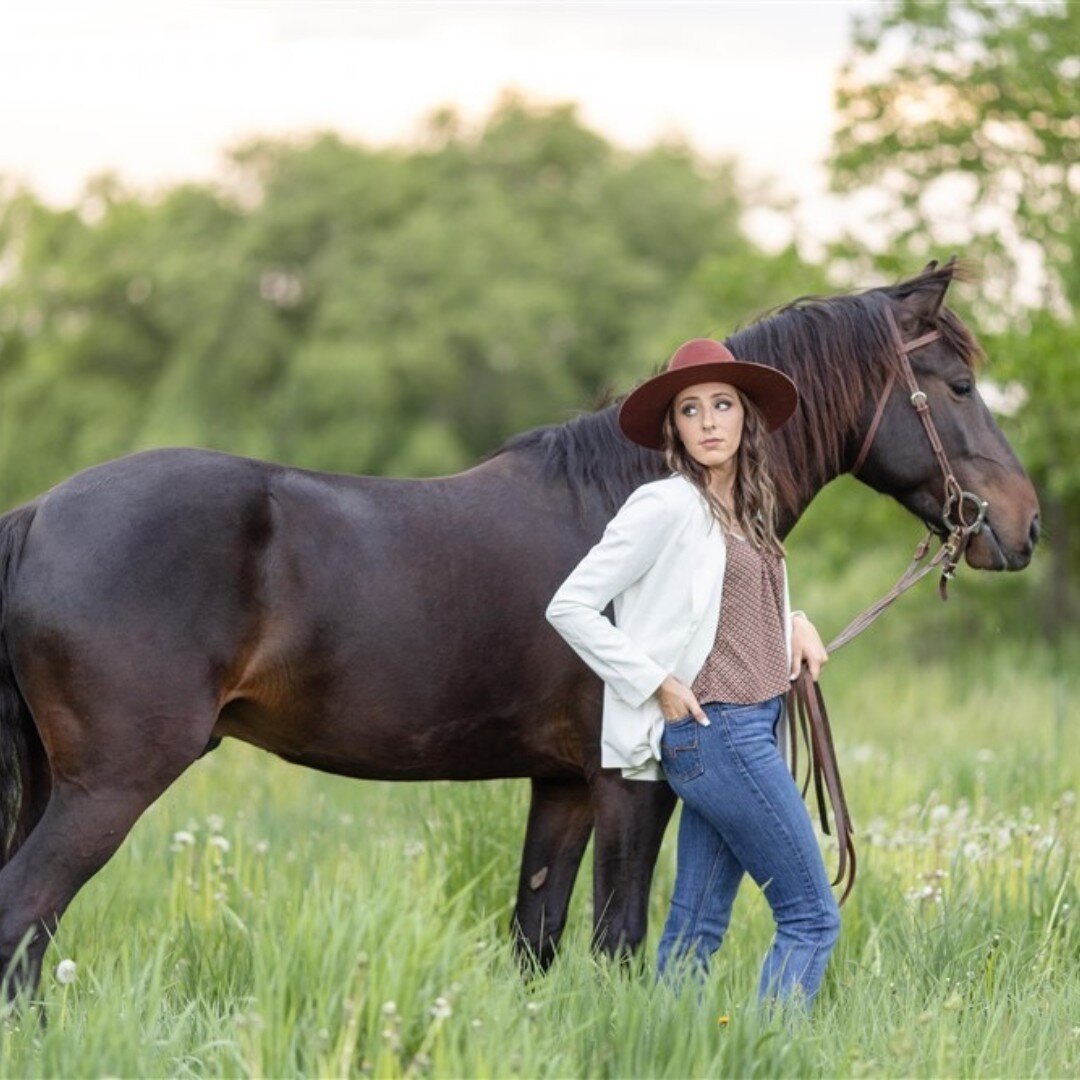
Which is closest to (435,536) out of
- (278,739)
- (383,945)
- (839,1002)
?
(278,739)

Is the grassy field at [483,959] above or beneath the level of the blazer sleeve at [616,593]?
beneath

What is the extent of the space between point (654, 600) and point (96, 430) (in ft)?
94.1

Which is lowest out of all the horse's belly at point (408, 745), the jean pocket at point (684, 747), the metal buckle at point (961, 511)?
the horse's belly at point (408, 745)

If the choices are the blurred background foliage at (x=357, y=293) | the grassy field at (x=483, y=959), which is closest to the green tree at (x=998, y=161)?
the grassy field at (x=483, y=959)

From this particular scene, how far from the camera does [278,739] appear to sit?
4.18m

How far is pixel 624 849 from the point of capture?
13.3 feet

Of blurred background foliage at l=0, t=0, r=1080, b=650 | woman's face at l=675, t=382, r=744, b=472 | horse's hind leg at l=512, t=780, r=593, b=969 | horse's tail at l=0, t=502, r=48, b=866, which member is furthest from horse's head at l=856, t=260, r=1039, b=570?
blurred background foliage at l=0, t=0, r=1080, b=650

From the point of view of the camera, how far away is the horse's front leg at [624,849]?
4.05 m

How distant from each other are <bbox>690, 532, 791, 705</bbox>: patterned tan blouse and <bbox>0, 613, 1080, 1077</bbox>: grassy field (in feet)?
2.20

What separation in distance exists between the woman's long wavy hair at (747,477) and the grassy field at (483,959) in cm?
107

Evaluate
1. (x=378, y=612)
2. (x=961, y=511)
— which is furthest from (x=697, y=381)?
(x=961, y=511)

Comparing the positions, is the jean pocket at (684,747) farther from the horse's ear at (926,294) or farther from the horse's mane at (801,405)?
the horse's ear at (926,294)

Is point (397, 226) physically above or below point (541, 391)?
above

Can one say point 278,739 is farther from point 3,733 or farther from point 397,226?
point 397,226
